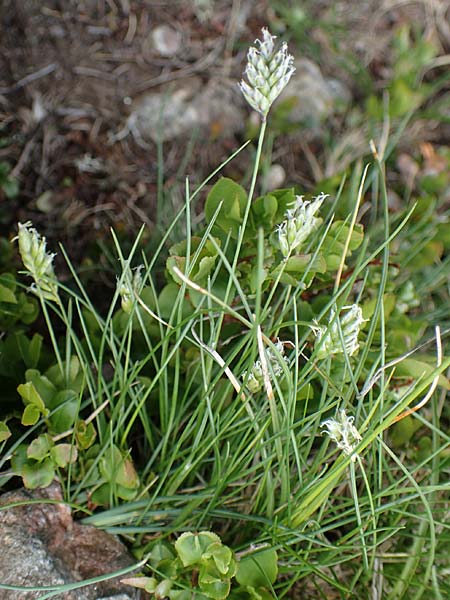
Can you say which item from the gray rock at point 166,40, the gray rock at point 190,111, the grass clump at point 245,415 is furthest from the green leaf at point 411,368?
the gray rock at point 166,40

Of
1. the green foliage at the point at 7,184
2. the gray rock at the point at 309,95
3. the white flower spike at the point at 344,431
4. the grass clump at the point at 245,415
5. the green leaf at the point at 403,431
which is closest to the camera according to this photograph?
the white flower spike at the point at 344,431

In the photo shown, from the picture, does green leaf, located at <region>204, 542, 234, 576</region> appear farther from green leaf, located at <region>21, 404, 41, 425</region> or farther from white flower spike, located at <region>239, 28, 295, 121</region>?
white flower spike, located at <region>239, 28, 295, 121</region>

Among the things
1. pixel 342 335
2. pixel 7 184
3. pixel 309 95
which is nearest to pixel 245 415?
pixel 342 335

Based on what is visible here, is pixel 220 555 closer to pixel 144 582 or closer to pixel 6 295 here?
pixel 144 582

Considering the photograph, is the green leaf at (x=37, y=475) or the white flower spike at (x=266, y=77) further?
the green leaf at (x=37, y=475)

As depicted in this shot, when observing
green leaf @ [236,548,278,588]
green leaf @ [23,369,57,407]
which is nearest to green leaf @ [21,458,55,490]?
green leaf @ [23,369,57,407]

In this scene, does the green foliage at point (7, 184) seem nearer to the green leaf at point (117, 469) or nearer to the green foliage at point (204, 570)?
the green leaf at point (117, 469)
